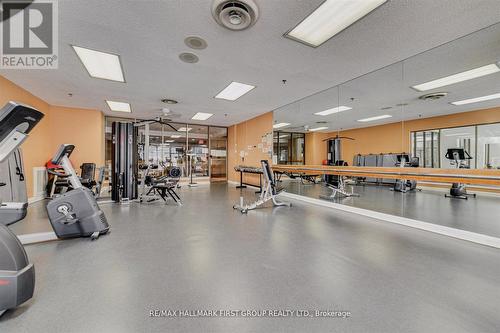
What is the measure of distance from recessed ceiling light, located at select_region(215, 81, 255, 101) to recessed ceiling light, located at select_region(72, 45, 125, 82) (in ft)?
7.77

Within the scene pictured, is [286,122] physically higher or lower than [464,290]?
higher

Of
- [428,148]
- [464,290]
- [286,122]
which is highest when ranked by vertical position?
[286,122]

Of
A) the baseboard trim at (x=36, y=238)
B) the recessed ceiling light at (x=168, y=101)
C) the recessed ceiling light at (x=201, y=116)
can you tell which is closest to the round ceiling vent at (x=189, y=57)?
the recessed ceiling light at (x=168, y=101)

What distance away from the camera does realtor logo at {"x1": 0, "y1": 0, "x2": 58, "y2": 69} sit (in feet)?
8.04

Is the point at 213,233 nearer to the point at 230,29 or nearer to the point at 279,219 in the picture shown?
the point at 279,219

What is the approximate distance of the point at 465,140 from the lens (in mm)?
3385

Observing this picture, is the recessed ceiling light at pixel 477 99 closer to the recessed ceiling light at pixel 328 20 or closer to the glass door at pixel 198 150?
the recessed ceiling light at pixel 328 20

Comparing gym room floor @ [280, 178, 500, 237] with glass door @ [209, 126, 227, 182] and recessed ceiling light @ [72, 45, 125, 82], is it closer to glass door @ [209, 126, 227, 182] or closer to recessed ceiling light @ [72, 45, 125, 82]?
recessed ceiling light @ [72, 45, 125, 82]

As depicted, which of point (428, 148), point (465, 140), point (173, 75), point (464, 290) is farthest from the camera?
point (173, 75)

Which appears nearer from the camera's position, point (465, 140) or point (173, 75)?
point (465, 140)

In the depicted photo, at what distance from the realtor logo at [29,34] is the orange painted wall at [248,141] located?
5.90 meters

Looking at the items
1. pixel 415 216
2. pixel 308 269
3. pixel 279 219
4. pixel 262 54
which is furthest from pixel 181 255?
pixel 415 216

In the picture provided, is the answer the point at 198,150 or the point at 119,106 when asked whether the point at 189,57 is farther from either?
the point at 198,150

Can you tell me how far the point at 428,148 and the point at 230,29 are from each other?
4005mm
